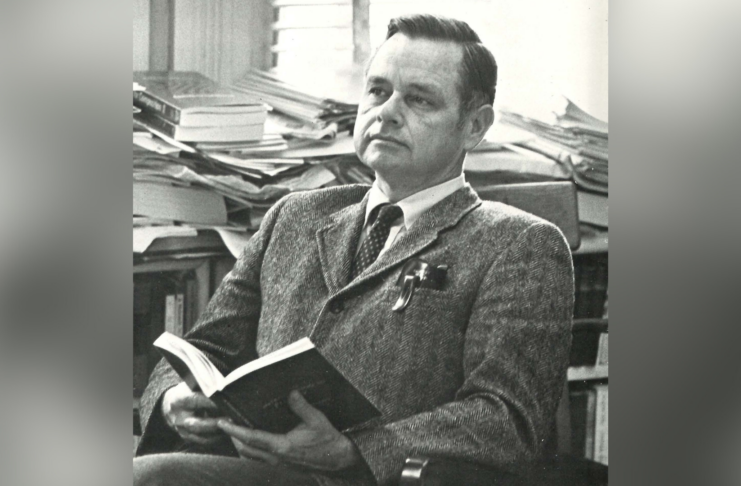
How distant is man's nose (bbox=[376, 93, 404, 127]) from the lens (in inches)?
98.7

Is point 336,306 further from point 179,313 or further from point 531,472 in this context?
point 531,472

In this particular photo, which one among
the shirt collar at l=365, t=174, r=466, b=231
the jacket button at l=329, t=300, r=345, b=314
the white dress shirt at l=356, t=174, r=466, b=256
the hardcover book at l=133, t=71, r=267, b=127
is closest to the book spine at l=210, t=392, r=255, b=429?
the jacket button at l=329, t=300, r=345, b=314

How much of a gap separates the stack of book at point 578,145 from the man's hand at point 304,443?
102cm

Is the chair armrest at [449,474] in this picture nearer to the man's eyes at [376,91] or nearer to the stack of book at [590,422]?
the stack of book at [590,422]

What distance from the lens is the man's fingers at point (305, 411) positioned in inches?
94.9

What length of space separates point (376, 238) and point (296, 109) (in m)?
0.49

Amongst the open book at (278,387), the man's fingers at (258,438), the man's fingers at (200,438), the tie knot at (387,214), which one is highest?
the tie knot at (387,214)

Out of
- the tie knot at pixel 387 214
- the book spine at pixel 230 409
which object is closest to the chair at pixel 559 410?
the tie knot at pixel 387 214

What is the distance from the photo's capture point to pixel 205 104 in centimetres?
262

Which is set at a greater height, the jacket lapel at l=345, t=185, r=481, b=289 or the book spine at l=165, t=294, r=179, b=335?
the jacket lapel at l=345, t=185, r=481, b=289

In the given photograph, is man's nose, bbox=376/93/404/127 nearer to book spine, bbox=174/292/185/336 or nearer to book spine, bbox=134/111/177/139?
book spine, bbox=134/111/177/139

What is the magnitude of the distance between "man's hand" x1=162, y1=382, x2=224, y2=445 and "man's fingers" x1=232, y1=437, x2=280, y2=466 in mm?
60
